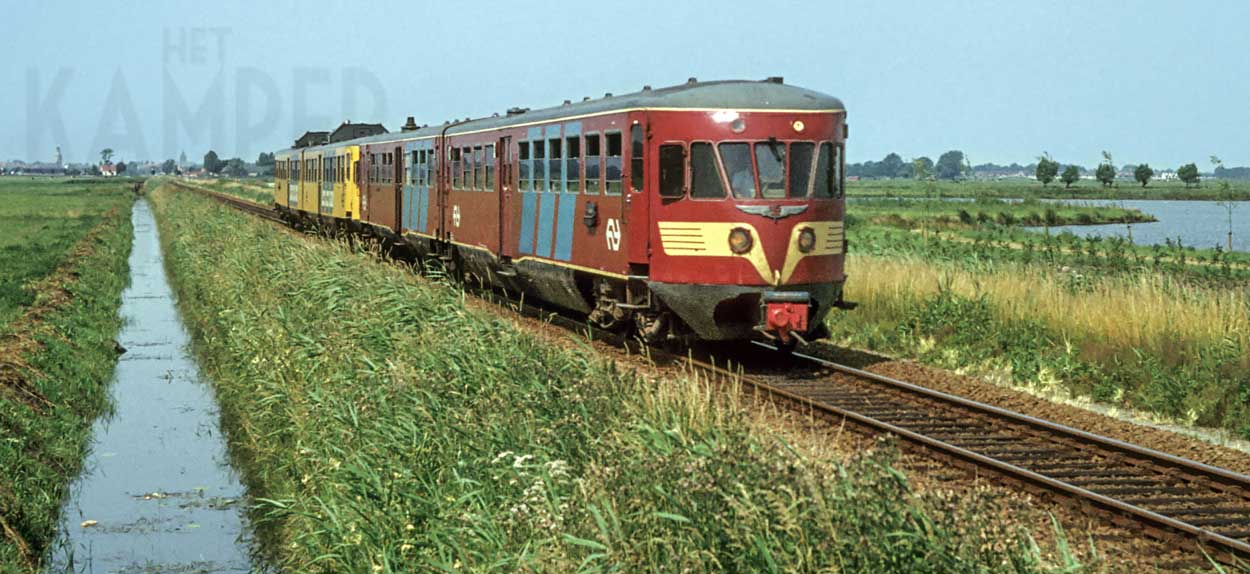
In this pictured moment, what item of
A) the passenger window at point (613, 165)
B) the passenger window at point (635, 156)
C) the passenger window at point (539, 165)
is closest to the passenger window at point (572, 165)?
the passenger window at point (539, 165)

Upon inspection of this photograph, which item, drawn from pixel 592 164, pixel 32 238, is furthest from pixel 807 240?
pixel 32 238

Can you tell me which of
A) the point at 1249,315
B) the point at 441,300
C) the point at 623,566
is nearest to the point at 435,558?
the point at 623,566

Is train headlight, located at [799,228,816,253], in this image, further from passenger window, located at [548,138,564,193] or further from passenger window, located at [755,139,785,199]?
passenger window, located at [548,138,564,193]

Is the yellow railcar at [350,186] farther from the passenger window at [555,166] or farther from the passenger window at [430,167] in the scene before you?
the passenger window at [555,166]

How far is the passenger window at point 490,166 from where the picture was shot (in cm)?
2055

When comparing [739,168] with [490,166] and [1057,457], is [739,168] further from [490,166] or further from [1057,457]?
[490,166]

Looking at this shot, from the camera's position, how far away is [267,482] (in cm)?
1269

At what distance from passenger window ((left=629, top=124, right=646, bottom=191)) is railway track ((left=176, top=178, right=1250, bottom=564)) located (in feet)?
7.61

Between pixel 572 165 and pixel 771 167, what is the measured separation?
3323 mm

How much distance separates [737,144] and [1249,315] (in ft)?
19.5

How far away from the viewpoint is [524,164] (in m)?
19.0

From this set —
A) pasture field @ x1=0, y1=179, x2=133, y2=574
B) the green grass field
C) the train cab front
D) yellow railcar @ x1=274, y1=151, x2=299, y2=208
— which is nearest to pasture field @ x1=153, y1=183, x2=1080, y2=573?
the train cab front

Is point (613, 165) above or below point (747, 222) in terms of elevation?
above

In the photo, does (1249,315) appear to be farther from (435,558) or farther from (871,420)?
(435,558)
